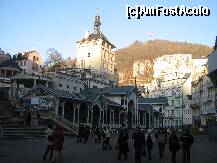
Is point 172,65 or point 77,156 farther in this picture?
point 172,65

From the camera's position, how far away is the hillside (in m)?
175

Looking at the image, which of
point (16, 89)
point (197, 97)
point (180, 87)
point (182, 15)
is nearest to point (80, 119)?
point (16, 89)

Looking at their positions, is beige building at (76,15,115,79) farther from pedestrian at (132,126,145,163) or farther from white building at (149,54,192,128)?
A: pedestrian at (132,126,145,163)

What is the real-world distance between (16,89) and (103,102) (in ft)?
43.4

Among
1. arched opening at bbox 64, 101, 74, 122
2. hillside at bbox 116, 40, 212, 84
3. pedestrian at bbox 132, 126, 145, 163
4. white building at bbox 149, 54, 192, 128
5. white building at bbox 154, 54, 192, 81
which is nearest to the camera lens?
pedestrian at bbox 132, 126, 145, 163

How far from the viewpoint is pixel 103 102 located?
2275 inches

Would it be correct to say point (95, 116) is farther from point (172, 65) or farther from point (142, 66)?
point (142, 66)

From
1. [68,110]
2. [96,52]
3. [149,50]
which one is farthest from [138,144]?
[149,50]

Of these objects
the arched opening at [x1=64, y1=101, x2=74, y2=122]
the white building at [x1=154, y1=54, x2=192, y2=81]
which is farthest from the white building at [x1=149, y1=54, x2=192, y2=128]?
the arched opening at [x1=64, y1=101, x2=74, y2=122]

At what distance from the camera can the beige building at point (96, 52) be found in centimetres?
10762

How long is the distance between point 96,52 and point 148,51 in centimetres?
8037

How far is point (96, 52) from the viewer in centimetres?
10800

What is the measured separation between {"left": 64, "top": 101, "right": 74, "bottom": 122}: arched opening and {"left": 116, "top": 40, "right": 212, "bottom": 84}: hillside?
121 meters

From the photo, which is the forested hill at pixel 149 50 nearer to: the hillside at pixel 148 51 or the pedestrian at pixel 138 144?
the hillside at pixel 148 51
